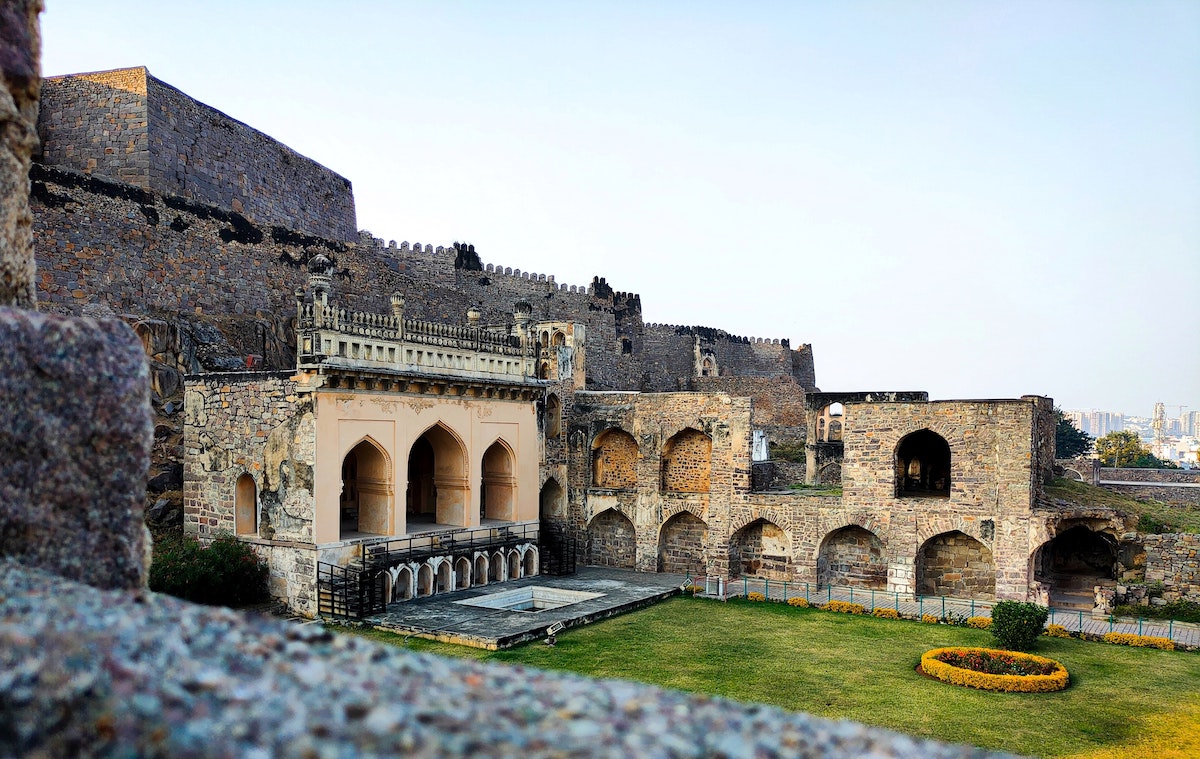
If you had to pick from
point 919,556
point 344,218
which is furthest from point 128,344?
point 344,218

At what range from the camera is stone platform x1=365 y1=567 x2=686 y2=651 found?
47.6 ft

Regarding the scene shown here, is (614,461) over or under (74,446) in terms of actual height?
under

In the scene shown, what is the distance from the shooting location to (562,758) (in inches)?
97.9

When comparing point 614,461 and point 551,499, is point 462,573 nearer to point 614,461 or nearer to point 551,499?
point 551,499

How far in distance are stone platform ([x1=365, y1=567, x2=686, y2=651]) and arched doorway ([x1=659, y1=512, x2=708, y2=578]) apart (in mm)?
1715

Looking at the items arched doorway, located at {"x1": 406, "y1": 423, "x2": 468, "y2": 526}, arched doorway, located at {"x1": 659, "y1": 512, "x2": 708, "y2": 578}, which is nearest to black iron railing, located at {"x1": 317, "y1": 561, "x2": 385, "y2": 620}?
arched doorway, located at {"x1": 406, "y1": 423, "x2": 468, "y2": 526}

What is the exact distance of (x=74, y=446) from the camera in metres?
4.77

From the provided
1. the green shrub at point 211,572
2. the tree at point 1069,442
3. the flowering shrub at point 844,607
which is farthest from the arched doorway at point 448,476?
the tree at point 1069,442

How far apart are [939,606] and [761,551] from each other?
461cm

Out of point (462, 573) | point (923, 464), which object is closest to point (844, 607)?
point (923, 464)

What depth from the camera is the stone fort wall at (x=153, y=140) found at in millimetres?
21766

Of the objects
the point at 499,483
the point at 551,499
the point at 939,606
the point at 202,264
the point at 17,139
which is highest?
the point at 202,264

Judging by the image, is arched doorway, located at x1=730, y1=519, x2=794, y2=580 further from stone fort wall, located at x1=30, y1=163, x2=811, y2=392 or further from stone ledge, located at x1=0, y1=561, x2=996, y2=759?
stone ledge, located at x1=0, y1=561, x2=996, y2=759

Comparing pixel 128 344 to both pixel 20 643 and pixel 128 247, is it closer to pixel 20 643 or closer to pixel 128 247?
pixel 20 643
